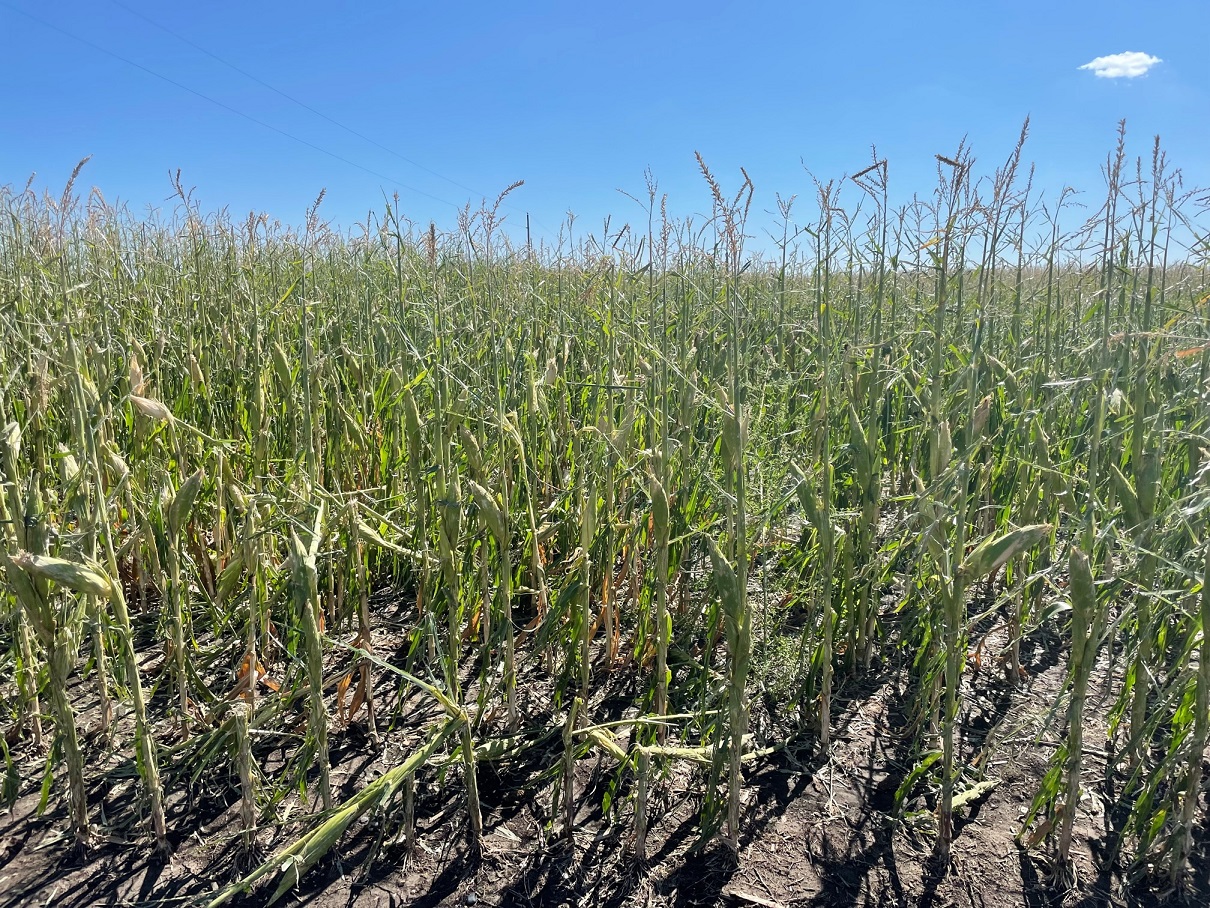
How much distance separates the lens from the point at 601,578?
1872mm

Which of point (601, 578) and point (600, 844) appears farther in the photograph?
point (601, 578)

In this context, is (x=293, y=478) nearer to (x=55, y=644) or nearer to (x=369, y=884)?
(x=55, y=644)

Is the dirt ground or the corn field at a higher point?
the corn field

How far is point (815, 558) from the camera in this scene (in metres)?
1.86

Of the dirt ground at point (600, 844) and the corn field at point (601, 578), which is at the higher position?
the corn field at point (601, 578)

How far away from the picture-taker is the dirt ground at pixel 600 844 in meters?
1.34

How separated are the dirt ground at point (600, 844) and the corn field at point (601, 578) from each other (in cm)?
2

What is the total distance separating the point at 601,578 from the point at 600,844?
0.60m

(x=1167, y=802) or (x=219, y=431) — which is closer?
(x=1167, y=802)

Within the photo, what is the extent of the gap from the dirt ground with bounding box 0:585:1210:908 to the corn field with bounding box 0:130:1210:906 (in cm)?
2

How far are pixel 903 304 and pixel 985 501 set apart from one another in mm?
1982

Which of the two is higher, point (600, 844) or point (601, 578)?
point (601, 578)

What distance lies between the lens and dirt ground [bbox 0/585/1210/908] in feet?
4.41

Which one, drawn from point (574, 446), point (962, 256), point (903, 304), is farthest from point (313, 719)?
point (903, 304)
